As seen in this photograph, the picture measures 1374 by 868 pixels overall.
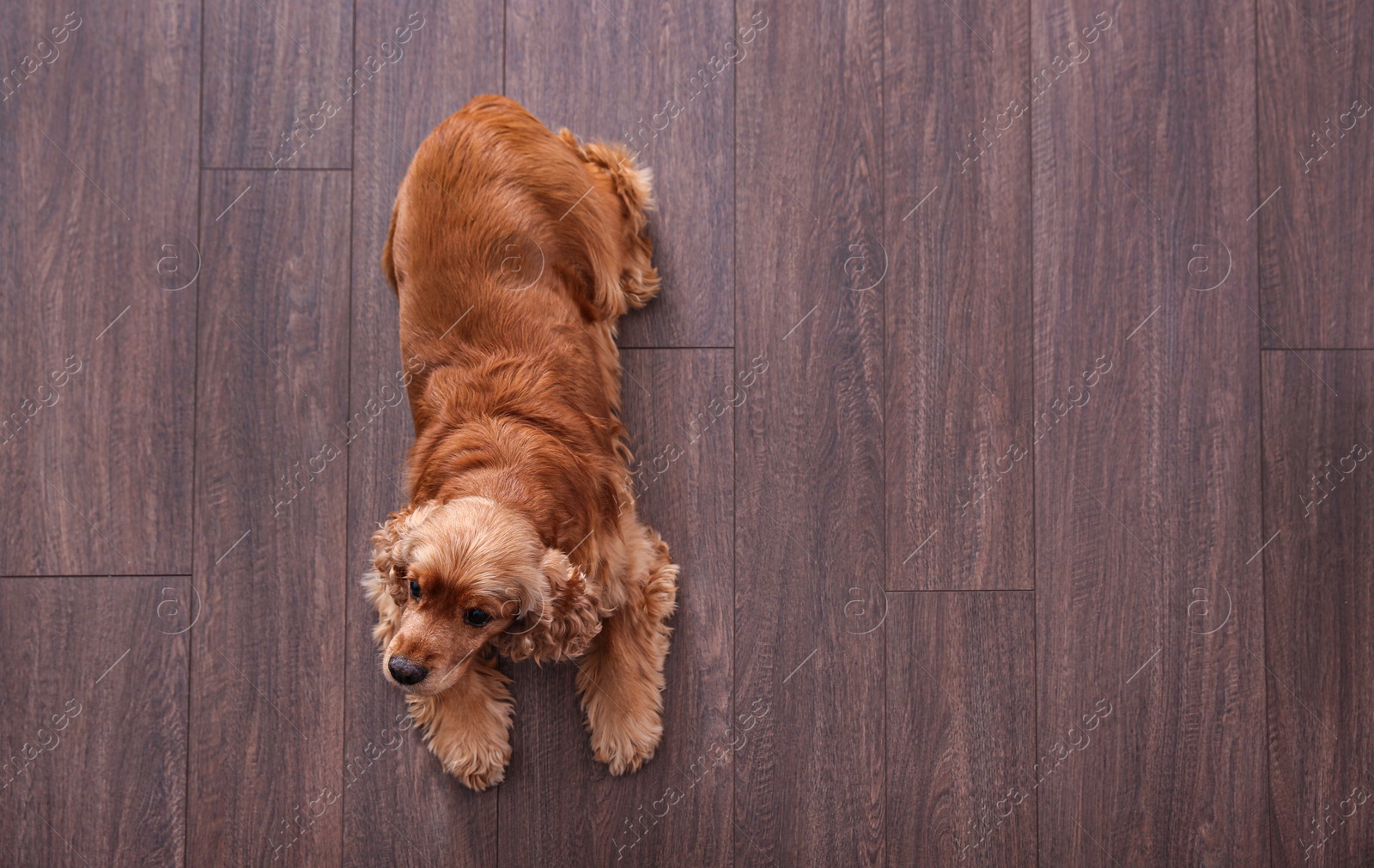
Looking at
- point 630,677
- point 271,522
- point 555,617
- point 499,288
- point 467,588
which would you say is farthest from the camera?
point 271,522

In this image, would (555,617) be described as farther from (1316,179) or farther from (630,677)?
(1316,179)

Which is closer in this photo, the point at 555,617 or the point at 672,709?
the point at 555,617

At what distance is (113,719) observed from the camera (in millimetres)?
2230

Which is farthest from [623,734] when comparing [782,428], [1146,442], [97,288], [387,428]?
[97,288]

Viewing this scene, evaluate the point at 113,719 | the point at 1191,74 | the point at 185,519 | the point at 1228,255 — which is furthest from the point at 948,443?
the point at 113,719

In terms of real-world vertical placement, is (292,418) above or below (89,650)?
above

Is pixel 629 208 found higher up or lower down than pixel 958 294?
higher up

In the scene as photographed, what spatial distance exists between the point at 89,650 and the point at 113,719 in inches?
7.8

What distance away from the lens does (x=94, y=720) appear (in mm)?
2229

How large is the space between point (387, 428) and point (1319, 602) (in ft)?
8.67

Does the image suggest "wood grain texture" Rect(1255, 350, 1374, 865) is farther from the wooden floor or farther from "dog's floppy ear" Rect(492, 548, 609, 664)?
"dog's floppy ear" Rect(492, 548, 609, 664)

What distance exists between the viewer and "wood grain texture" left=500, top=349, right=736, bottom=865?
7.30 feet

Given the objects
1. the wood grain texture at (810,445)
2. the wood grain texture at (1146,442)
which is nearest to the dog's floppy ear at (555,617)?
the wood grain texture at (810,445)

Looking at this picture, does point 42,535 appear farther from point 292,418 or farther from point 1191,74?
point 1191,74
